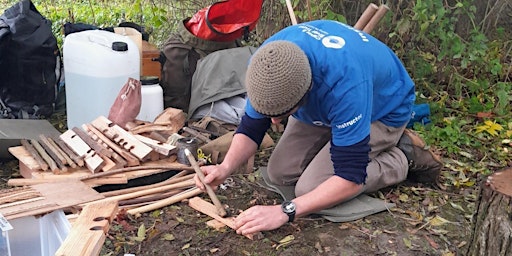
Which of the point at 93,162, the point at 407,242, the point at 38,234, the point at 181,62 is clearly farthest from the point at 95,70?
the point at 407,242

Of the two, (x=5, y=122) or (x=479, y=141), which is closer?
(x=5, y=122)

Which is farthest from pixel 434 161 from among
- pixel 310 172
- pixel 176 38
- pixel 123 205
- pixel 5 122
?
pixel 5 122

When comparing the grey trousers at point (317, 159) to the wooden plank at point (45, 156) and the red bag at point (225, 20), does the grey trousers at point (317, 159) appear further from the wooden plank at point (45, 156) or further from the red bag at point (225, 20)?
the red bag at point (225, 20)

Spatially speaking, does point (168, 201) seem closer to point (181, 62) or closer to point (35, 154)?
point (35, 154)

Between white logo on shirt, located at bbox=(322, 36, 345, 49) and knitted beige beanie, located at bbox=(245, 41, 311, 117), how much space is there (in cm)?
28

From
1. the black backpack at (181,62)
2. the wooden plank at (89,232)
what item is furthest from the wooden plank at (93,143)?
the wooden plank at (89,232)

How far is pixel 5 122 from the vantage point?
375 centimetres

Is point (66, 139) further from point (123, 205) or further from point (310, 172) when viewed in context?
point (310, 172)

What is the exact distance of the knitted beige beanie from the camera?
2.04m

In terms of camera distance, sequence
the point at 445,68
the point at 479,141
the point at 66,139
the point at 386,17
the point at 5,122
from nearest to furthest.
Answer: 1. the point at 66,139
2. the point at 5,122
3. the point at 479,141
4. the point at 386,17
5. the point at 445,68

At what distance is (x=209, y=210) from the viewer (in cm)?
289

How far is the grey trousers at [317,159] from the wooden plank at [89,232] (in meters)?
1.15

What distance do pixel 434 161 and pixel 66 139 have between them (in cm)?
226

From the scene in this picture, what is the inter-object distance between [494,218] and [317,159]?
1.10 metres
